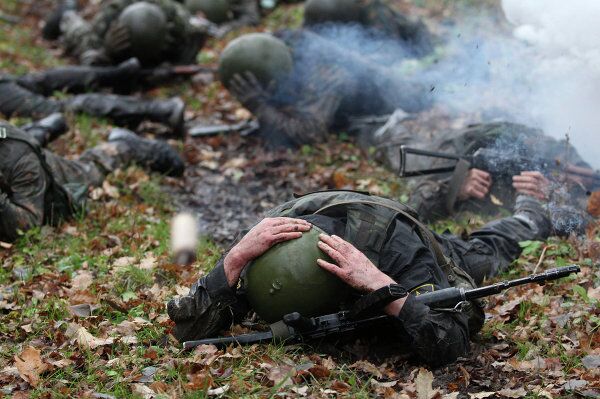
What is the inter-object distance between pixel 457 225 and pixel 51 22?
426 inches

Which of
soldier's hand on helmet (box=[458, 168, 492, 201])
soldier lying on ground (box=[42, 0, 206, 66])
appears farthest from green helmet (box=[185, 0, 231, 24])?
soldier's hand on helmet (box=[458, 168, 492, 201])

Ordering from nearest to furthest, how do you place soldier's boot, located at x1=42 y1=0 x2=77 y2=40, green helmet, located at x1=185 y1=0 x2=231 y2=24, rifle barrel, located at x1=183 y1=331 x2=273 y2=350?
rifle barrel, located at x1=183 y1=331 x2=273 y2=350 → green helmet, located at x1=185 y1=0 x2=231 y2=24 → soldier's boot, located at x1=42 y1=0 x2=77 y2=40

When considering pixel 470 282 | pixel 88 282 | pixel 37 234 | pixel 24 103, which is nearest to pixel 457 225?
pixel 470 282

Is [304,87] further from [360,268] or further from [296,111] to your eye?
[360,268]

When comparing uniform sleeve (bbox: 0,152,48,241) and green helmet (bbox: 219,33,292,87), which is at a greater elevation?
green helmet (bbox: 219,33,292,87)

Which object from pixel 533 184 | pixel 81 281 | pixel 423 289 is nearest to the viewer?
pixel 423 289

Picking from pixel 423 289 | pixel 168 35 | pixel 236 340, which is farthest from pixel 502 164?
pixel 168 35

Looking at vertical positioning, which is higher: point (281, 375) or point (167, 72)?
point (281, 375)

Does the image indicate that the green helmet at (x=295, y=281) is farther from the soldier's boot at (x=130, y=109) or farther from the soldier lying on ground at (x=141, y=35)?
the soldier lying on ground at (x=141, y=35)

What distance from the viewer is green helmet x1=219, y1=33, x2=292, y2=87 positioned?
8711 mm

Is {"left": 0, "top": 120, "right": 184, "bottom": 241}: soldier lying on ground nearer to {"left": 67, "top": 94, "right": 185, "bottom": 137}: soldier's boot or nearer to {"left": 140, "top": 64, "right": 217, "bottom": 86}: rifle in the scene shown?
{"left": 67, "top": 94, "right": 185, "bottom": 137}: soldier's boot

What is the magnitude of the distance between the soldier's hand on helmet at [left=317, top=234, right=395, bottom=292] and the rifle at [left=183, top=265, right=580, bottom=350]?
0.26 ft

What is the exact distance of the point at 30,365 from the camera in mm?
3865

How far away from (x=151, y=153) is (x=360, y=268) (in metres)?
4.61
